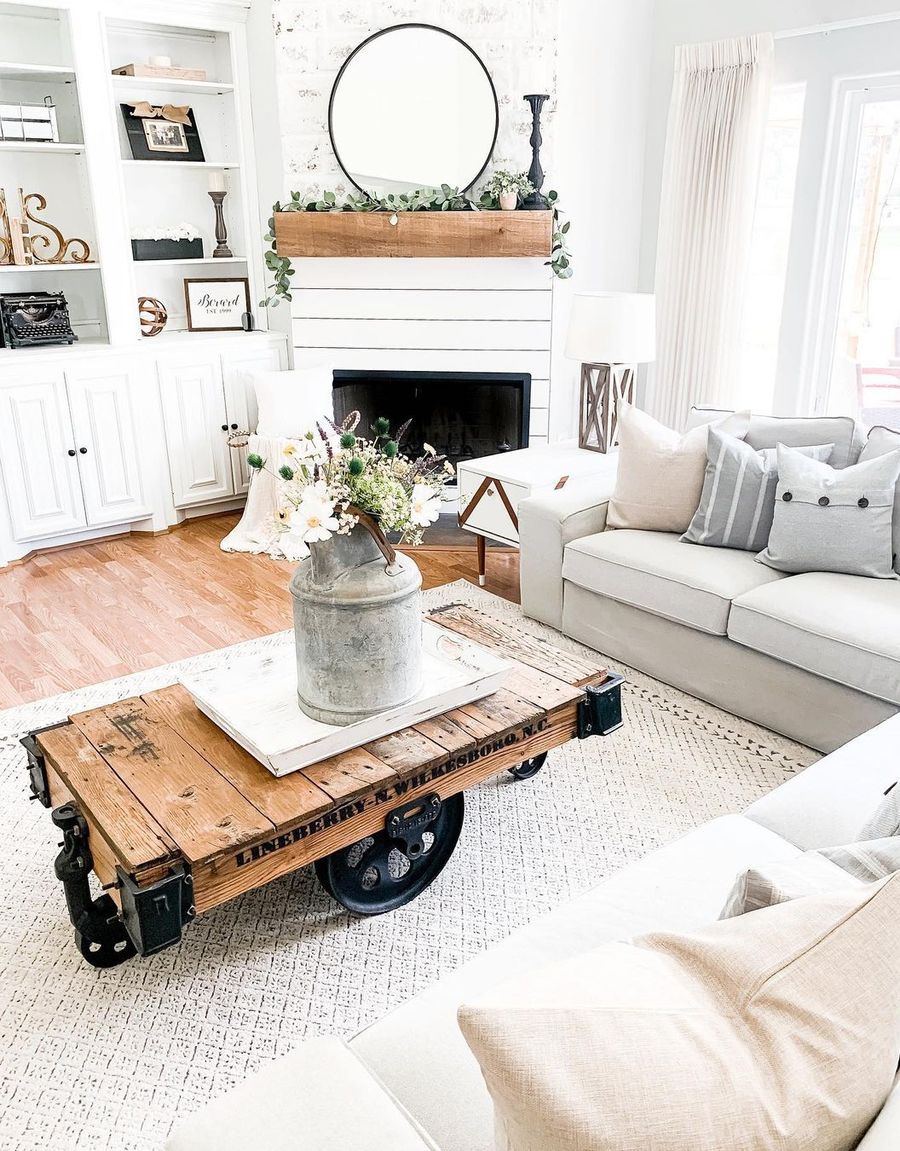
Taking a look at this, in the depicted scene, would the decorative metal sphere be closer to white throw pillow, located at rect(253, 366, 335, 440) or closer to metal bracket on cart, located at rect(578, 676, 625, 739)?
white throw pillow, located at rect(253, 366, 335, 440)

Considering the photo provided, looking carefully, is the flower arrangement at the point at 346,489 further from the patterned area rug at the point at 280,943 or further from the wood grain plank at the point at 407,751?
the patterned area rug at the point at 280,943

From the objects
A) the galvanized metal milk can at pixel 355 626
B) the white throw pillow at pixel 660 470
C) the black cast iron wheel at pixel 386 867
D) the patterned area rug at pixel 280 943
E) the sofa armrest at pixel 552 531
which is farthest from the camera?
the sofa armrest at pixel 552 531

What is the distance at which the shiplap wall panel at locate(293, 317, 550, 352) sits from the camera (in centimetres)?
447

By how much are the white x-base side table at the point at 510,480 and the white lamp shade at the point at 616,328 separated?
438mm

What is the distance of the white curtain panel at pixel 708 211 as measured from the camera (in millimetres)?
4023

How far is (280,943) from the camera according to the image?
2.07 metres

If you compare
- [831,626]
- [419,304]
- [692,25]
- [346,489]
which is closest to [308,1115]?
[346,489]

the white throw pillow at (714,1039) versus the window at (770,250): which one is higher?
the window at (770,250)

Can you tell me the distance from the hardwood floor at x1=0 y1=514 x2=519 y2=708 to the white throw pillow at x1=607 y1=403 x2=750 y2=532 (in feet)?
2.80

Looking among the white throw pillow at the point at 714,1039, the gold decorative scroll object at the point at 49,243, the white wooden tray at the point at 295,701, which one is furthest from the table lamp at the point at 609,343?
the white throw pillow at the point at 714,1039

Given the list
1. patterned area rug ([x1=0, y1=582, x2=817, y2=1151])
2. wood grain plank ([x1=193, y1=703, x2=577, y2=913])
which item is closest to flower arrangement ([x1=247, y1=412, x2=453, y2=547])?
wood grain plank ([x1=193, y1=703, x2=577, y2=913])

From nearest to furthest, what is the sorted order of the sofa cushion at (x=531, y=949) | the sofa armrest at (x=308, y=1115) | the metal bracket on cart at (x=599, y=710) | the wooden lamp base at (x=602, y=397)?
the sofa armrest at (x=308, y=1115)
the sofa cushion at (x=531, y=949)
the metal bracket on cart at (x=599, y=710)
the wooden lamp base at (x=602, y=397)

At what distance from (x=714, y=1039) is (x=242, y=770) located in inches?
49.3

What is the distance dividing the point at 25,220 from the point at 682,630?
3.56 meters
